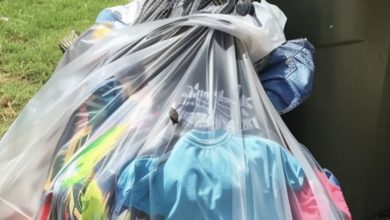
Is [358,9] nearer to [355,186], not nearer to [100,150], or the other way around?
[355,186]

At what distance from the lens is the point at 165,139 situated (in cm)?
143

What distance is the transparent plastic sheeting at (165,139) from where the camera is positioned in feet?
4.40

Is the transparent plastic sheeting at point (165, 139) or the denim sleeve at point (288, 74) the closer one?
the transparent plastic sheeting at point (165, 139)

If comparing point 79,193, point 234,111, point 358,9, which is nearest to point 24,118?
point 79,193

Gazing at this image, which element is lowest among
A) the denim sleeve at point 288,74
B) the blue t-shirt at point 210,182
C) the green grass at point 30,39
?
the green grass at point 30,39

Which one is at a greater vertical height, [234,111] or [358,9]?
[358,9]

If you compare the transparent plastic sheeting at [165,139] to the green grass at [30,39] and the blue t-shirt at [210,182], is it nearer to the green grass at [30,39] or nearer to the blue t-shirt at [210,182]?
the blue t-shirt at [210,182]

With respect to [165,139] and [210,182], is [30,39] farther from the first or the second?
[210,182]

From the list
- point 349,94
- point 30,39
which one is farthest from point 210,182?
point 30,39

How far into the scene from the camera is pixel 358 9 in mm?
1812

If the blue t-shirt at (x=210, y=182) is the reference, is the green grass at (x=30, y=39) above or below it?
below

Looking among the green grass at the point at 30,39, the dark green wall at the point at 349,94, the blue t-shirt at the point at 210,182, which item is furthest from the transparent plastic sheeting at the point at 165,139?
the green grass at the point at 30,39

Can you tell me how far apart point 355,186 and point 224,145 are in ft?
2.70

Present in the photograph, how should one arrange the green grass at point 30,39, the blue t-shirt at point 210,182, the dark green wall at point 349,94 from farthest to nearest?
1. the green grass at point 30,39
2. the dark green wall at point 349,94
3. the blue t-shirt at point 210,182
